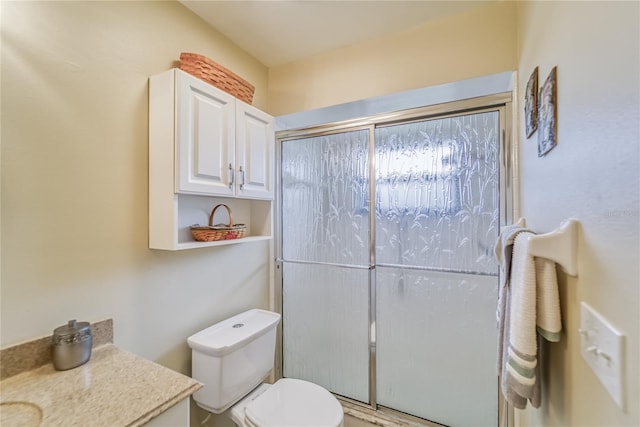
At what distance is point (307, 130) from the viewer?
2.10 metres

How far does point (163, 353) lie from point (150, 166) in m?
0.91

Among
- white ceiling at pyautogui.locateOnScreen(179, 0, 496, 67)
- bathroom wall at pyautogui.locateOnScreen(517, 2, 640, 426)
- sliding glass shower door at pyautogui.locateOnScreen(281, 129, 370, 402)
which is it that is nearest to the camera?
bathroom wall at pyautogui.locateOnScreen(517, 2, 640, 426)

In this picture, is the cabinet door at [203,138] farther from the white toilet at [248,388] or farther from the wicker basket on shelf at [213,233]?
the white toilet at [248,388]

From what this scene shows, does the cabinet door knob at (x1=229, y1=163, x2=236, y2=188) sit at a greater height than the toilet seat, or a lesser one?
greater

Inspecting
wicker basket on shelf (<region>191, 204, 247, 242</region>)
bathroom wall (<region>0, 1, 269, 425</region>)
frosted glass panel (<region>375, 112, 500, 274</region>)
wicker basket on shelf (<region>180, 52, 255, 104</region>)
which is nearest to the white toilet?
bathroom wall (<region>0, 1, 269, 425</region>)

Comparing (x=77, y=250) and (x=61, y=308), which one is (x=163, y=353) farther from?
(x=77, y=250)

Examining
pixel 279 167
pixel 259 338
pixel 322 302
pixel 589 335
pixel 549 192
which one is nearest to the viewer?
pixel 589 335

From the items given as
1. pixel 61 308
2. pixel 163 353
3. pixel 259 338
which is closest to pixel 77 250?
pixel 61 308

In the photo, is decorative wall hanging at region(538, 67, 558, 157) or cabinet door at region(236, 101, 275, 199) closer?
decorative wall hanging at region(538, 67, 558, 157)

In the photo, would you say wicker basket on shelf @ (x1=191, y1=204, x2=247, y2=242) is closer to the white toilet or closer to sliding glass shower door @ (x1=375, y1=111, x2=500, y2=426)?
the white toilet

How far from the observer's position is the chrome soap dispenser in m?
0.95

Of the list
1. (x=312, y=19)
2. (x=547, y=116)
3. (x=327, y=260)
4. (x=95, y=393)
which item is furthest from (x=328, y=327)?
(x=312, y=19)

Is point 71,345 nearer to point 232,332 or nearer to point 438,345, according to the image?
point 232,332

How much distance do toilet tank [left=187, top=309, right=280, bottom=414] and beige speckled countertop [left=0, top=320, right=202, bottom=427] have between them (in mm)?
389
